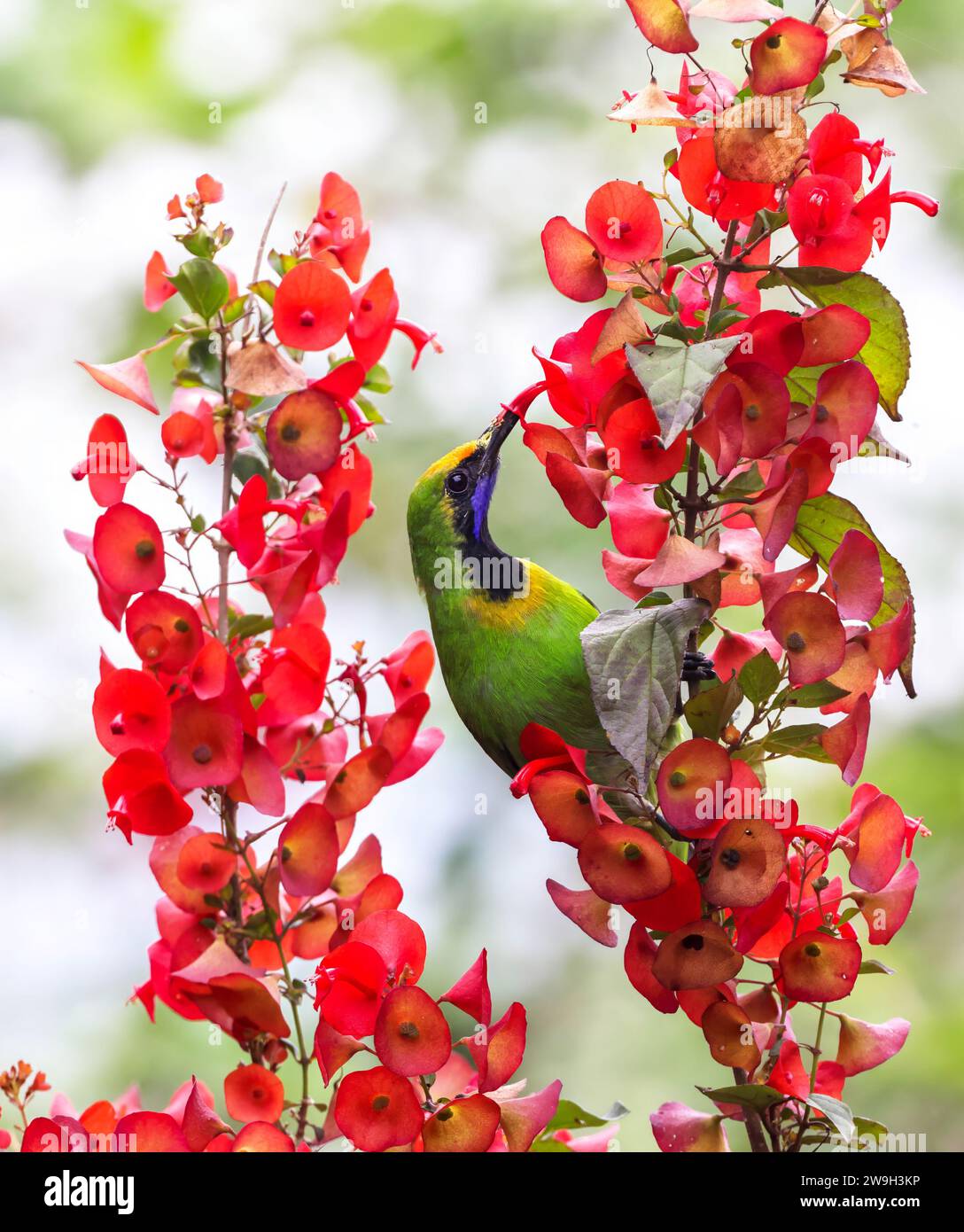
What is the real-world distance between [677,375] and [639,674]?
0.24 m

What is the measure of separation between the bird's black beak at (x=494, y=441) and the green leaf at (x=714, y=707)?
912 millimetres

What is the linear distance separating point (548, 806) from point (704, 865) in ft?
0.47

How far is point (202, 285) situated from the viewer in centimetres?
130

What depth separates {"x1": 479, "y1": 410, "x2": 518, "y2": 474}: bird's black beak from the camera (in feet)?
6.27

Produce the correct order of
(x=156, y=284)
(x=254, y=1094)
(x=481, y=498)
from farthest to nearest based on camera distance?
(x=481, y=498) < (x=156, y=284) < (x=254, y=1094)

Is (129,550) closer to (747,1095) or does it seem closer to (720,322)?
(720,322)

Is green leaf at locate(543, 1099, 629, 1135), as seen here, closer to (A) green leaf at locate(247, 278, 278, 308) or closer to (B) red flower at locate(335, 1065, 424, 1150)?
(B) red flower at locate(335, 1065, 424, 1150)

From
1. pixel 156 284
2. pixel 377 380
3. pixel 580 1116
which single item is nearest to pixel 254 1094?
pixel 580 1116
